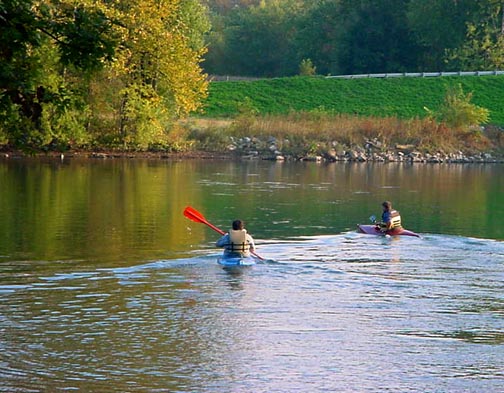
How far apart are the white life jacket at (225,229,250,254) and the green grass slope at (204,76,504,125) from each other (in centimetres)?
5515

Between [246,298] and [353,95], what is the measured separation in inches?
2631

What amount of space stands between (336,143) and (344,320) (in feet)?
167

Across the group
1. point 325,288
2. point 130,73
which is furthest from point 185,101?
point 325,288

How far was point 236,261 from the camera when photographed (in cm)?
2447

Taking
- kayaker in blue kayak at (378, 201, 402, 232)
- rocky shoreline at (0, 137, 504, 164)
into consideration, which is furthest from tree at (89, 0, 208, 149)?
kayaker in blue kayak at (378, 201, 402, 232)

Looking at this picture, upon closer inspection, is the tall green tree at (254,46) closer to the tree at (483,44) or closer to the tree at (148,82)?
the tree at (483,44)

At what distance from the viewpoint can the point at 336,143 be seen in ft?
228

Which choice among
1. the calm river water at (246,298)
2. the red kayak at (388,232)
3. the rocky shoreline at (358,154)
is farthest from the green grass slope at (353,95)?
the red kayak at (388,232)

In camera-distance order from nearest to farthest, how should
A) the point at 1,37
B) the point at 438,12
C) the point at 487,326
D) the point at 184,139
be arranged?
the point at 1,37 < the point at 487,326 < the point at 184,139 < the point at 438,12

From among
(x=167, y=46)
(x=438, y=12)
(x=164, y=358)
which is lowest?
(x=164, y=358)

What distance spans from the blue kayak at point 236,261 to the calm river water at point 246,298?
0.30 metres

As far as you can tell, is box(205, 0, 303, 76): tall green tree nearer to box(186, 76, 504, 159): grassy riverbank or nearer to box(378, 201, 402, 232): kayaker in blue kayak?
box(186, 76, 504, 159): grassy riverbank

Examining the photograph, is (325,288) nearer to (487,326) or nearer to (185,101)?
(487,326)

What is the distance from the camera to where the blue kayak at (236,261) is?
2447 centimetres
